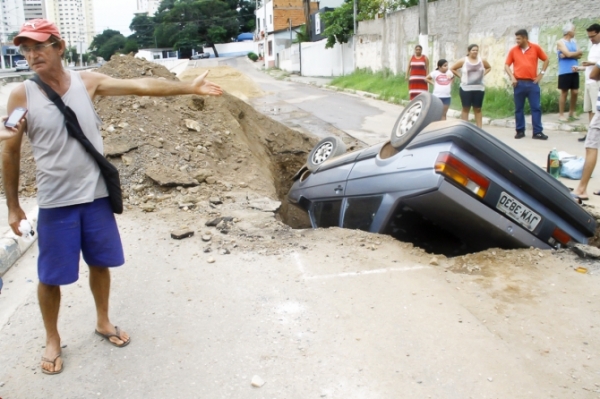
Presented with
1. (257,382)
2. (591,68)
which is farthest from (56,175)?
(591,68)

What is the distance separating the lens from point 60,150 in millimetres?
3289

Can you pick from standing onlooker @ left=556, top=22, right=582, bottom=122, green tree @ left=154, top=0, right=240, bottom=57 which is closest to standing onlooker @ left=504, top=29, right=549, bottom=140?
standing onlooker @ left=556, top=22, right=582, bottom=122

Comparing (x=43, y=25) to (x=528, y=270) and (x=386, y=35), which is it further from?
(x=386, y=35)

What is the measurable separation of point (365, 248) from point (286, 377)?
1914 mm

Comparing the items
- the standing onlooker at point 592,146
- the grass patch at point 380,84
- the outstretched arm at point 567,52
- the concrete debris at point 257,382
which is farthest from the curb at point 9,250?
the grass patch at point 380,84

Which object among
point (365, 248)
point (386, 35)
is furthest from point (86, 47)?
point (365, 248)

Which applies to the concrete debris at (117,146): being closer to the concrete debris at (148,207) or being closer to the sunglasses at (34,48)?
the concrete debris at (148,207)

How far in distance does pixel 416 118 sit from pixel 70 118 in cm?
282

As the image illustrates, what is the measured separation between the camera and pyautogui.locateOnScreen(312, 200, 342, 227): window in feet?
18.6

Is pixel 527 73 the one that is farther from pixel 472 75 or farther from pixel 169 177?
pixel 169 177

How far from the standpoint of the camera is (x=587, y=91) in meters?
10.1

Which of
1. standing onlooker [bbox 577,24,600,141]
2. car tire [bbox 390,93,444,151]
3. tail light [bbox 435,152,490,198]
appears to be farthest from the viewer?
standing onlooker [bbox 577,24,600,141]

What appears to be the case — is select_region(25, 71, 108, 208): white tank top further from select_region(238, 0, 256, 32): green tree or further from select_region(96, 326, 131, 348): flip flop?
select_region(238, 0, 256, 32): green tree

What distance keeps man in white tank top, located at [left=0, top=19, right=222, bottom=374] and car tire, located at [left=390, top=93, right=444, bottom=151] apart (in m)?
2.32
